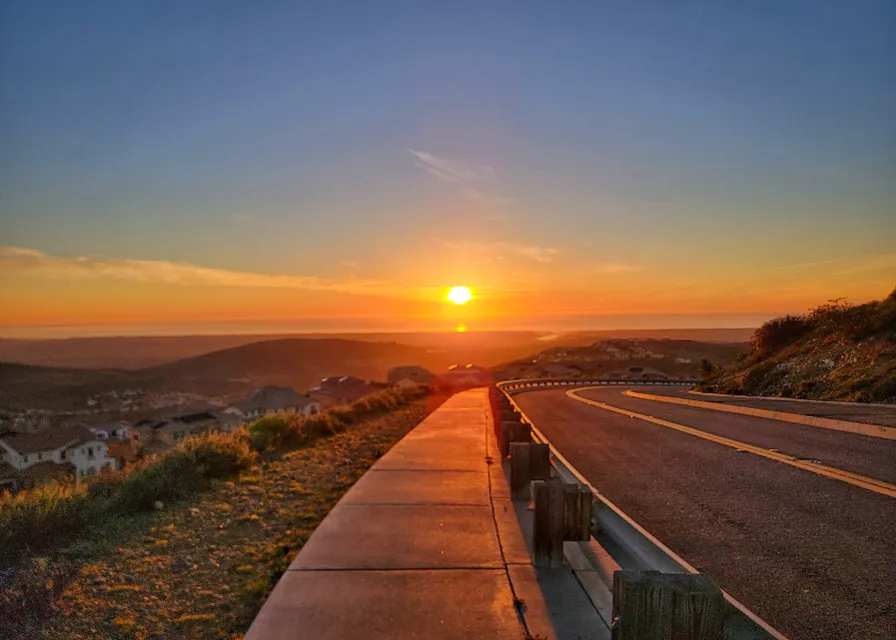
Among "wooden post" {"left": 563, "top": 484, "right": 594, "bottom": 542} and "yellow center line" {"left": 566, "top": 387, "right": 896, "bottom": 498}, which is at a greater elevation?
"wooden post" {"left": 563, "top": 484, "right": 594, "bottom": 542}

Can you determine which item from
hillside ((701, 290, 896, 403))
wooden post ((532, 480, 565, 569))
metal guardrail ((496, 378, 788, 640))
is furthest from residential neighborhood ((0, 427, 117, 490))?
hillside ((701, 290, 896, 403))

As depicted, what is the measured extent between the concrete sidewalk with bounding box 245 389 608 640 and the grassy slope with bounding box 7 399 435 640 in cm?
43

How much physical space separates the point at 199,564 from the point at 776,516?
20.7 feet

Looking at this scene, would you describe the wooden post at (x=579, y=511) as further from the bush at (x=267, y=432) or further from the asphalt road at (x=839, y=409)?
the asphalt road at (x=839, y=409)

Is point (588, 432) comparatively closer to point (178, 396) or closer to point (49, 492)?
point (49, 492)

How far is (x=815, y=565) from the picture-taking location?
547 centimetres

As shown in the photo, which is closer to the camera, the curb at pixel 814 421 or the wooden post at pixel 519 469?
the wooden post at pixel 519 469

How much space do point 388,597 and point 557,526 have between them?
1.55 m

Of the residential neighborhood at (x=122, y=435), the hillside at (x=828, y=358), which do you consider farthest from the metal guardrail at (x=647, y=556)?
the hillside at (x=828, y=358)

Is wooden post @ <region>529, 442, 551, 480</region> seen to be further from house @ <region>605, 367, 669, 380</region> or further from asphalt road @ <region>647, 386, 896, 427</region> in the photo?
house @ <region>605, 367, 669, 380</region>

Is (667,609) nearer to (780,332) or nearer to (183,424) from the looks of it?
(780,332)

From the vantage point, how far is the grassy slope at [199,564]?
4852 mm

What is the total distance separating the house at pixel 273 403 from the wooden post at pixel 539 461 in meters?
54.4

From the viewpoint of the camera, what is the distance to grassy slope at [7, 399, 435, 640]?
4852 mm
